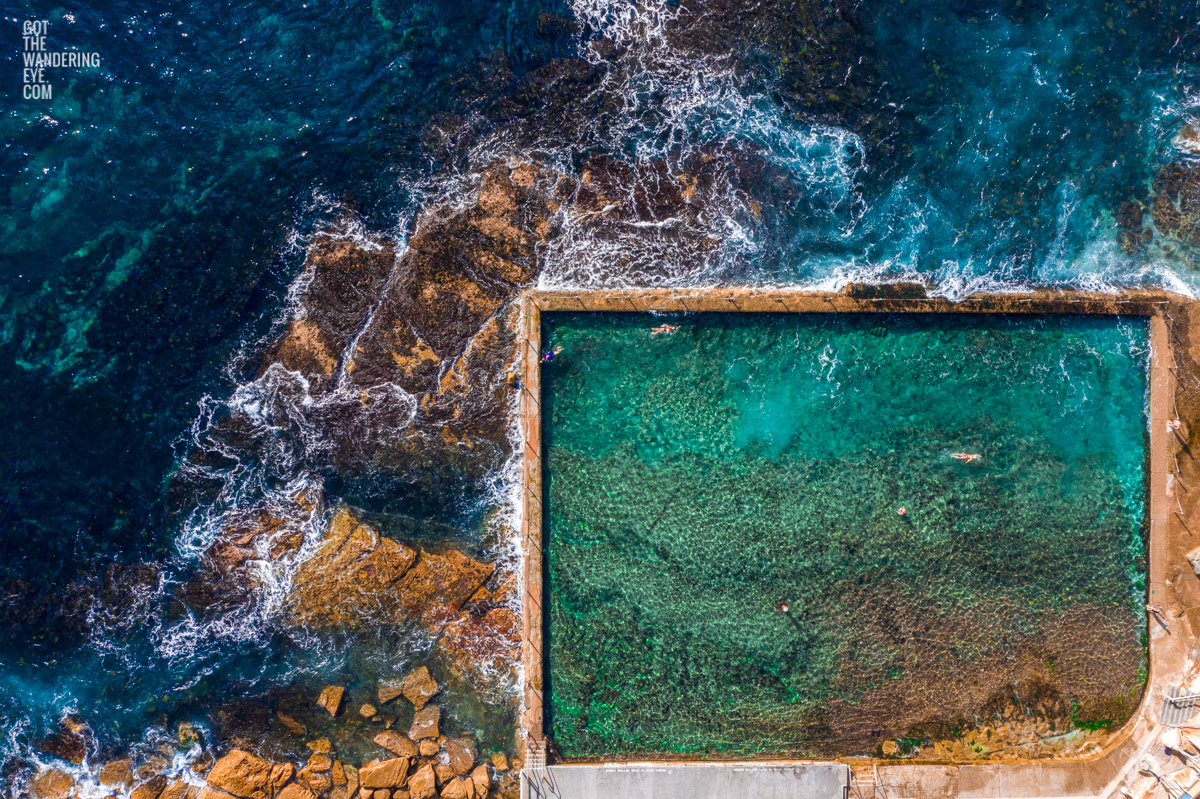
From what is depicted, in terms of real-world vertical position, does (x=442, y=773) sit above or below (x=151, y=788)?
above

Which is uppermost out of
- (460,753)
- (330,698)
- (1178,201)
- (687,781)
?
(1178,201)

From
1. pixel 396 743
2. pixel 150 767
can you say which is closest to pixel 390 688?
pixel 396 743

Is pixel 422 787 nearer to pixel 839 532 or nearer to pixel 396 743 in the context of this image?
pixel 396 743

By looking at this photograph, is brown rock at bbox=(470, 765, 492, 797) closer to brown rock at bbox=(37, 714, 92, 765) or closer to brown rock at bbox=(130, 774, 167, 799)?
brown rock at bbox=(130, 774, 167, 799)

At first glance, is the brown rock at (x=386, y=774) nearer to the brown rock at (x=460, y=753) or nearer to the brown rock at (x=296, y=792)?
the brown rock at (x=460, y=753)

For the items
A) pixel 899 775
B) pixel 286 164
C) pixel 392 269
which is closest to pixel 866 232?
pixel 392 269

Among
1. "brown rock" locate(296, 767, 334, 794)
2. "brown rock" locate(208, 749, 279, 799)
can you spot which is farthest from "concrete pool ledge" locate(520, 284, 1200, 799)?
"brown rock" locate(208, 749, 279, 799)

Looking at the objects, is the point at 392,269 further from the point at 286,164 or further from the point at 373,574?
the point at 373,574
